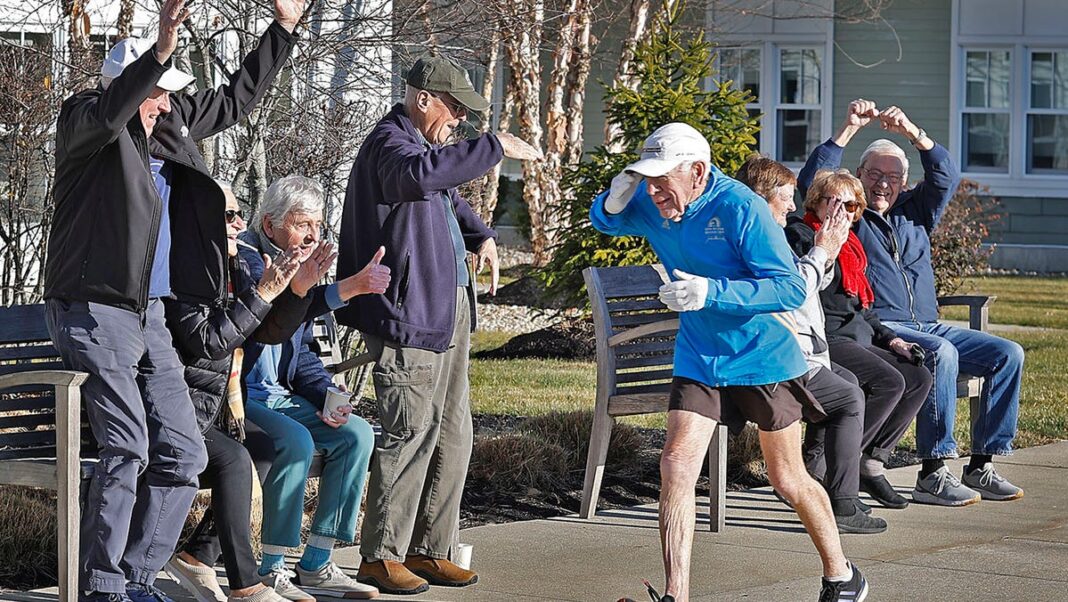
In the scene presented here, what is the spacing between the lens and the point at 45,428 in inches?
215

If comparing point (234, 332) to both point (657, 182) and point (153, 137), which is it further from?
point (657, 182)

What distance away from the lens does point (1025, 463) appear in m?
8.36

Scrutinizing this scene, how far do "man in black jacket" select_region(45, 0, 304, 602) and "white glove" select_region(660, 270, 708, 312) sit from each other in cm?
160

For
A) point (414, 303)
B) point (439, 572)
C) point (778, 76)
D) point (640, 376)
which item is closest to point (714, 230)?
point (414, 303)

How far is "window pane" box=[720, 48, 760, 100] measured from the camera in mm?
23969

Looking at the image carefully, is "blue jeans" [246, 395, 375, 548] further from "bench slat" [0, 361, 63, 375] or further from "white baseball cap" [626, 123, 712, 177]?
"white baseball cap" [626, 123, 712, 177]

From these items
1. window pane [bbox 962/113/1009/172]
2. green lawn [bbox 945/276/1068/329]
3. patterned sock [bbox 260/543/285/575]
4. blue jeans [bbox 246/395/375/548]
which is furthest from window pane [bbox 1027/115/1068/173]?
patterned sock [bbox 260/543/285/575]

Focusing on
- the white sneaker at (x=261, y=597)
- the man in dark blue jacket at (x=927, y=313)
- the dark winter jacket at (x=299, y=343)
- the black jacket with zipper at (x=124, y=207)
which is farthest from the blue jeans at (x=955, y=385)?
the black jacket with zipper at (x=124, y=207)

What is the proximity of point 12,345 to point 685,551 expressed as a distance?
244 centimetres

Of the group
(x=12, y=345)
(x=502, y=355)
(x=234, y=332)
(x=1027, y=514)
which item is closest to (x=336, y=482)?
(x=234, y=332)

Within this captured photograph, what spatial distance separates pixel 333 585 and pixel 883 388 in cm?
285

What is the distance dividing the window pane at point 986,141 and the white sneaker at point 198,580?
2004 cm

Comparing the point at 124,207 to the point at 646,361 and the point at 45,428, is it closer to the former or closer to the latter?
→ the point at 45,428

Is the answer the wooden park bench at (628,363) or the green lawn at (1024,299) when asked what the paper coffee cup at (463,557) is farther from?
the green lawn at (1024,299)
